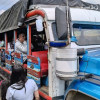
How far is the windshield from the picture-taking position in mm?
2886

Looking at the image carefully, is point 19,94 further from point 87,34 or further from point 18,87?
point 87,34

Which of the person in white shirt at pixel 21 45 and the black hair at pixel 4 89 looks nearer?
the black hair at pixel 4 89

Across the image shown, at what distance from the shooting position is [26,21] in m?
3.34

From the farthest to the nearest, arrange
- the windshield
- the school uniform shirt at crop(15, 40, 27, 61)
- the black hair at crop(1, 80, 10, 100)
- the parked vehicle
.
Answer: the school uniform shirt at crop(15, 40, 27, 61), the black hair at crop(1, 80, 10, 100), the windshield, the parked vehicle

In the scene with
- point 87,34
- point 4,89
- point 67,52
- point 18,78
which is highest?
point 87,34

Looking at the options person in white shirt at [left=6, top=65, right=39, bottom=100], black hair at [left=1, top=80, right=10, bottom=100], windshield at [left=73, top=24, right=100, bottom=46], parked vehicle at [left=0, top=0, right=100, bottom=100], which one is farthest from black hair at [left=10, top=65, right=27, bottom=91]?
black hair at [left=1, top=80, right=10, bottom=100]

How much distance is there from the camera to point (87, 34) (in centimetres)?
302

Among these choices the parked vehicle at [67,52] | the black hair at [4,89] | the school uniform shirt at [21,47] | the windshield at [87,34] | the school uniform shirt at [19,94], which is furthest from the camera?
the school uniform shirt at [21,47]

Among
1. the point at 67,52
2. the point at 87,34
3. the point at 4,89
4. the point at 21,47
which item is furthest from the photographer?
the point at 21,47

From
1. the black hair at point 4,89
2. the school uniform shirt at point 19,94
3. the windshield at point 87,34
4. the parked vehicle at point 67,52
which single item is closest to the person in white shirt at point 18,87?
the school uniform shirt at point 19,94

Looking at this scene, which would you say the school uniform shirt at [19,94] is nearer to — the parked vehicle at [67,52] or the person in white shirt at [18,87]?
the person in white shirt at [18,87]

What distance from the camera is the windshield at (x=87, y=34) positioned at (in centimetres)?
289

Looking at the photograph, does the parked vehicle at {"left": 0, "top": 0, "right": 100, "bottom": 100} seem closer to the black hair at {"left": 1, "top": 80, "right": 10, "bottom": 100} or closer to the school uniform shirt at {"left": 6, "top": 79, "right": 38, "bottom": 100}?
the school uniform shirt at {"left": 6, "top": 79, "right": 38, "bottom": 100}

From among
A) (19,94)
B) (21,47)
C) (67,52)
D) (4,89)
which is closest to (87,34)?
(67,52)
